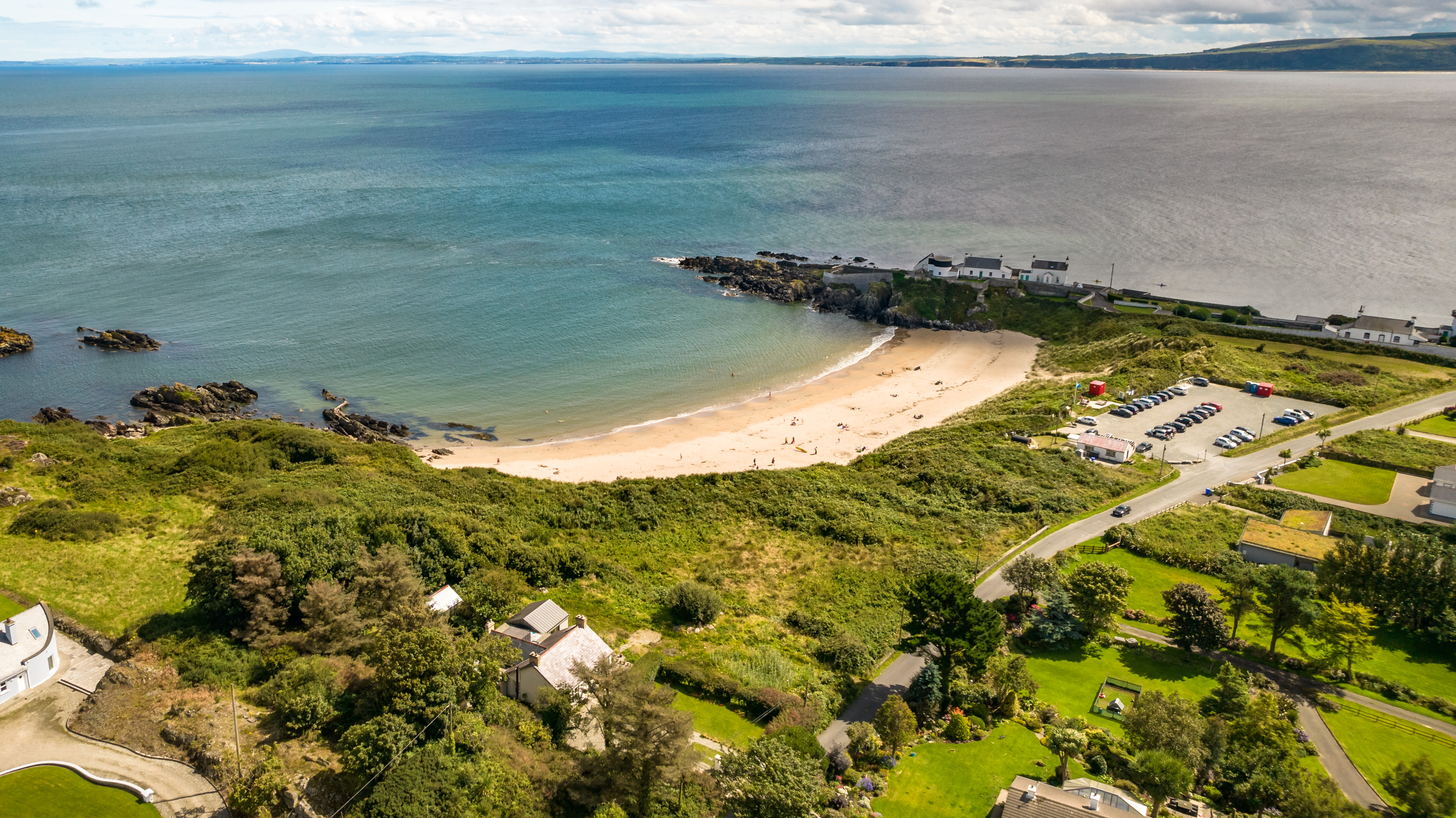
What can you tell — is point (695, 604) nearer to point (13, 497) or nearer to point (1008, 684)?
point (1008, 684)

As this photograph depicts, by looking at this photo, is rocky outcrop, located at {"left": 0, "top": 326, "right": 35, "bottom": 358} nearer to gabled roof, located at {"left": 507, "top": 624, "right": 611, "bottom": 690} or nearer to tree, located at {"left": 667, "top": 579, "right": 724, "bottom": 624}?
gabled roof, located at {"left": 507, "top": 624, "right": 611, "bottom": 690}

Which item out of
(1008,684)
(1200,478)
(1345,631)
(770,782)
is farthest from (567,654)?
(1200,478)

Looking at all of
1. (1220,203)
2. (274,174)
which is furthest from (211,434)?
(1220,203)

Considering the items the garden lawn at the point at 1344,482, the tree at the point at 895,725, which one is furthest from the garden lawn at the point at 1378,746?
the garden lawn at the point at 1344,482

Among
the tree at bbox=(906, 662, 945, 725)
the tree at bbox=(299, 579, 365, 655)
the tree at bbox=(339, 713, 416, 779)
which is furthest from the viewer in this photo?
the tree at bbox=(906, 662, 945, 725)

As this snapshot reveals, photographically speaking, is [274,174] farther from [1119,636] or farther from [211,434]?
[1119,636]

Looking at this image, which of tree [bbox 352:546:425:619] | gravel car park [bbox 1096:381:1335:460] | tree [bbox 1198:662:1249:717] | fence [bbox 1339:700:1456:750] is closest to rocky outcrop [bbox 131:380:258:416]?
tree [bbox 352:546:425:619]
